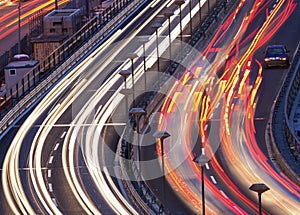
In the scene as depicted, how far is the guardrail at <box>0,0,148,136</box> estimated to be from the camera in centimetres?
8144

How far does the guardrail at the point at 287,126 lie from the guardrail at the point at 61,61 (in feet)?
49.4

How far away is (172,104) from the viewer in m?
81.4

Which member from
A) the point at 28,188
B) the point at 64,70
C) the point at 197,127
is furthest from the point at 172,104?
the point at 28,188

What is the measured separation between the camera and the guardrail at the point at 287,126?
68812 mm

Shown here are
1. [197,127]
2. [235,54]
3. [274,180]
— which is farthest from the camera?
[235,54]

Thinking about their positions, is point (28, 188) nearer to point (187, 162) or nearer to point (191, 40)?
point (187, 162)

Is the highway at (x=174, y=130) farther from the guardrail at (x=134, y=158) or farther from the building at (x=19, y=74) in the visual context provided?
the building at (x=19, y=74)

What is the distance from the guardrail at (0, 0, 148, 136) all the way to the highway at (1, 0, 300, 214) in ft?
2.81

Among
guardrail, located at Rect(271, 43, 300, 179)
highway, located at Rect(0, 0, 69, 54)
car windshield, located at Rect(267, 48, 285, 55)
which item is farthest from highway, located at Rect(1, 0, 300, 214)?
highway, located at Rect(0, 0, 69, 54)

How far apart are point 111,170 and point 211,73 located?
2187cm

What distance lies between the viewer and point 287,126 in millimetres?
73000

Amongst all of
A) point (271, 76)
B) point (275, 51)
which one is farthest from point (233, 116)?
point (275, 51)

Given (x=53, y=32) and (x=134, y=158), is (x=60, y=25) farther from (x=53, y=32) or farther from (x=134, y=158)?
(x=134, y=158)

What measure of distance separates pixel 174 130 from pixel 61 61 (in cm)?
1743
